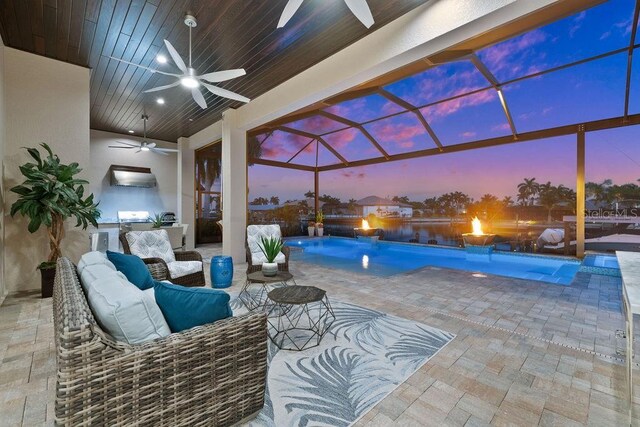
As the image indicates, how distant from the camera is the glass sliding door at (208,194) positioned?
964 cm

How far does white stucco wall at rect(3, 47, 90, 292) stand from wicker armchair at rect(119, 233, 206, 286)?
58.5 inches

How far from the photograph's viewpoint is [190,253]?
441 centimetres

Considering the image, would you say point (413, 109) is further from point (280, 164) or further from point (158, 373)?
point (158, 373)

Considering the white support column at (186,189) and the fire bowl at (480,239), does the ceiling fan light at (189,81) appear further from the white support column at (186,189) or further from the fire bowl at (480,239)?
the fire bowl at (480,239)

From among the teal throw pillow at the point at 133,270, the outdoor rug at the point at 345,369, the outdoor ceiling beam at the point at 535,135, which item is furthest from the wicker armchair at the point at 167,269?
the outdoor ceiling beam at the point at 535,135

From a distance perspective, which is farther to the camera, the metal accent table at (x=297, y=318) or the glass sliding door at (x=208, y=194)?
the glass sliding door at (x=208, y=194)

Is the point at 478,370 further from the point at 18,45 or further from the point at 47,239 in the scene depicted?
the point at 18,45

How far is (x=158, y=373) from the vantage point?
124cm

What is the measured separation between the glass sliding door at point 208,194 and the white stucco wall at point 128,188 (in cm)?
72

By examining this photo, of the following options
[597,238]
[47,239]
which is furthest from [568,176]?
[47,239]

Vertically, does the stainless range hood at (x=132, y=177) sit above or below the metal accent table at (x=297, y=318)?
above

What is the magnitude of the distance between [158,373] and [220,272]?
3.38 m

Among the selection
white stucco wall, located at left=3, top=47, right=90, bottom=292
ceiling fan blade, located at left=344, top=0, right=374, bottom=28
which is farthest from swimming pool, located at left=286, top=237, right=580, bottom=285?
white stucco wall, located at left=3, top=47, right=90, bottom=292

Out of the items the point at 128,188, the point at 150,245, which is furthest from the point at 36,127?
the point at 128,188
